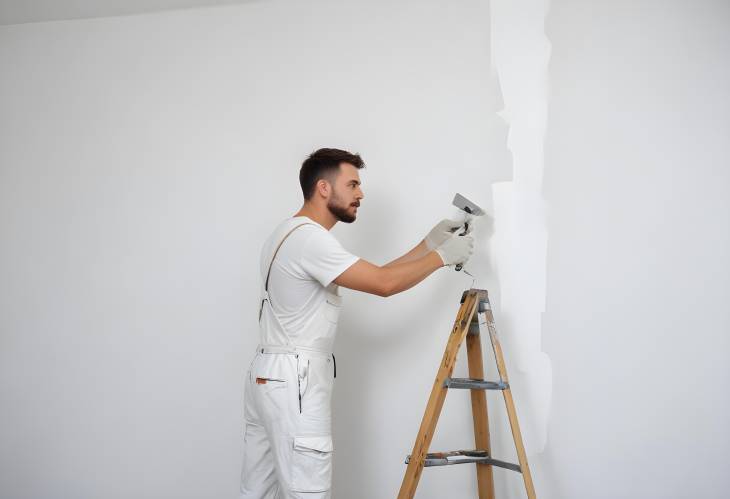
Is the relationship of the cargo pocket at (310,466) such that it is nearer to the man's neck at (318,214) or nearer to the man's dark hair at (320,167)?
the man's neck at (318,214)

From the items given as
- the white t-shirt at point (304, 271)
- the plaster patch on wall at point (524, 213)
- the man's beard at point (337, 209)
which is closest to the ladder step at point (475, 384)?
the plaster patch on wall at point (524, 213)

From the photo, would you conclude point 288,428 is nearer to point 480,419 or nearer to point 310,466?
point 310,466

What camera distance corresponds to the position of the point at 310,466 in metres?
1.83

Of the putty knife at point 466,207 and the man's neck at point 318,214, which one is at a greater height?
the putty knife at point 466,207

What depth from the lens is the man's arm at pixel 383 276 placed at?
1.93 meters

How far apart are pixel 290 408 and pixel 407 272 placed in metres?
0.56

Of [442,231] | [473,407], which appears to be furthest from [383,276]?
[473,407]

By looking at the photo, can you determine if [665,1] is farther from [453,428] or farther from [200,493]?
[200,493]

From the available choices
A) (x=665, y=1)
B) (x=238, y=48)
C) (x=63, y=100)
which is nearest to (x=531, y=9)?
(x=665, y=1)

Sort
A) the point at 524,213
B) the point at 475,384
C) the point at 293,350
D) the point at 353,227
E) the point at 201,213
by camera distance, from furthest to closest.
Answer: the point at 201,213
the point at 353,227
the point at 524,213
the point at 475,384
the point at 293,350

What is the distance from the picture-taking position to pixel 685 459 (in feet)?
7.34

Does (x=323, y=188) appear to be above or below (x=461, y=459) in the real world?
above

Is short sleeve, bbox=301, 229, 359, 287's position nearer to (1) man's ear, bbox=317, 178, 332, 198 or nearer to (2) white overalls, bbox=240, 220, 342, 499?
(2) white overalls, bbox=240, 220, 342, 499

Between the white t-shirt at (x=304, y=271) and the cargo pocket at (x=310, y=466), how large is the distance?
359 millimetres
